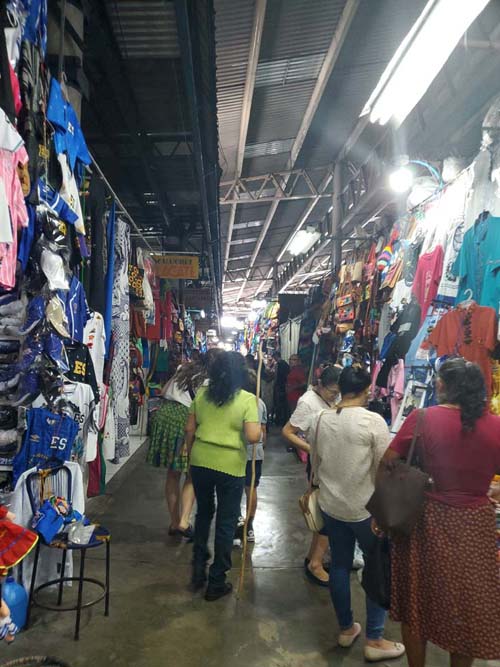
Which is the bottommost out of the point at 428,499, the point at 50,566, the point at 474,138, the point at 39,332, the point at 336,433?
the point at 50,566

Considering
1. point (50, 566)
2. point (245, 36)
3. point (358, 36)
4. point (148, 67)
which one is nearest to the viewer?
point (50, 566)

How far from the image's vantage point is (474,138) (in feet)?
17.1

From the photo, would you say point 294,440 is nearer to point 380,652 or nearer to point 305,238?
point 380,652

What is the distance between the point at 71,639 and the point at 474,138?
5842 millimetres

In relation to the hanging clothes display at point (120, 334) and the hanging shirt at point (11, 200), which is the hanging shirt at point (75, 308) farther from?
the hanging clothes display at point (120, 334)

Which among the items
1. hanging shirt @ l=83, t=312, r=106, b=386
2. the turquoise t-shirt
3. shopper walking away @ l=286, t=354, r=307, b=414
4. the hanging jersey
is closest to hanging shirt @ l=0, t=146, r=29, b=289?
the hanging jersey

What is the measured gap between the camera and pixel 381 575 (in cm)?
217

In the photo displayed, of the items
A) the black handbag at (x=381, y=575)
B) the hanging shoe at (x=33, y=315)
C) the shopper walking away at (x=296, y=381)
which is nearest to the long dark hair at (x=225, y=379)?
the hanging shoe at (x=33, y=315)

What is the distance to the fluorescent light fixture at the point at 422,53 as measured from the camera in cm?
281

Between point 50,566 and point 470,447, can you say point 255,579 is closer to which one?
point 50,566

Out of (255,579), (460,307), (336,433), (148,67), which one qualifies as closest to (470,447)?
(336,433)

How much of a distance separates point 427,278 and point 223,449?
2.46m

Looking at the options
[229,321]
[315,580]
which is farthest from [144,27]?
[229,321]

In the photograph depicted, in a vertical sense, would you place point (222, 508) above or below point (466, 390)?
below
